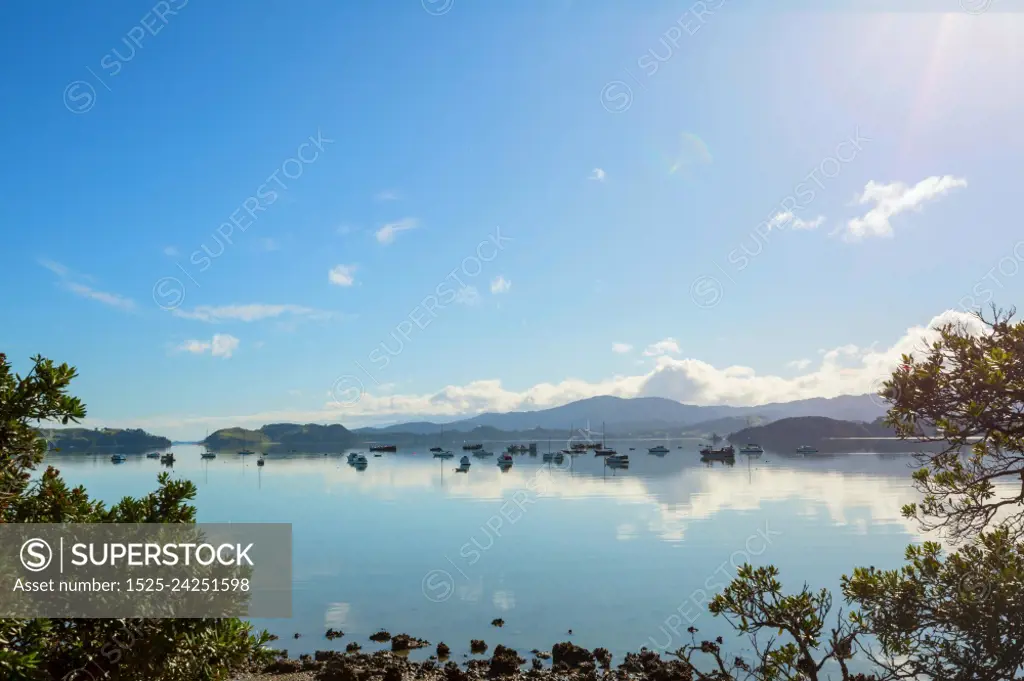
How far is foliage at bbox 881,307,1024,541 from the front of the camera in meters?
7.71

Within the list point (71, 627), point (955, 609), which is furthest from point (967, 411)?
point (71, 627)

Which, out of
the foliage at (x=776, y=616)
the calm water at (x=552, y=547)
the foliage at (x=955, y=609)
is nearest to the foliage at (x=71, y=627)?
the foliage at (x=776, y=616)

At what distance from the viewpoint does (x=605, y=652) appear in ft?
90.0

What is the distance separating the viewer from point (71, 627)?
8.81 m

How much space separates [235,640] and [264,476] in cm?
14245

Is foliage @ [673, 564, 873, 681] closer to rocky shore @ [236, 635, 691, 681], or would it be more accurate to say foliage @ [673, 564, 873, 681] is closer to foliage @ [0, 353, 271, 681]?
foliage @ [0, 353, 271, 681]

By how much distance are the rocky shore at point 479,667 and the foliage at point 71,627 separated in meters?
15.7

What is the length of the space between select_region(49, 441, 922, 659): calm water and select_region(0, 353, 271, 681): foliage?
21.2 metres

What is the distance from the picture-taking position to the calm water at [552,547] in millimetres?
33062

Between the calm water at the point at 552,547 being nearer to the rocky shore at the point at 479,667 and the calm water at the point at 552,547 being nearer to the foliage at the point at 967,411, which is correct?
the rocky shore at the point at 479,667

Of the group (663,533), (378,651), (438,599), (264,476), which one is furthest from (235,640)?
(264,476)

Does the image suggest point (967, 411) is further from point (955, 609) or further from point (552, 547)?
point (552, 547)

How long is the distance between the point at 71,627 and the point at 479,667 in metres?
20.2

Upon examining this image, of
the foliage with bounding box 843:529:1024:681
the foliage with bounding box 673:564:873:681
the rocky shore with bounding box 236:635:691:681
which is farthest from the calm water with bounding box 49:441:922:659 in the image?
the foliage with bounding box 843:529:1024:681
